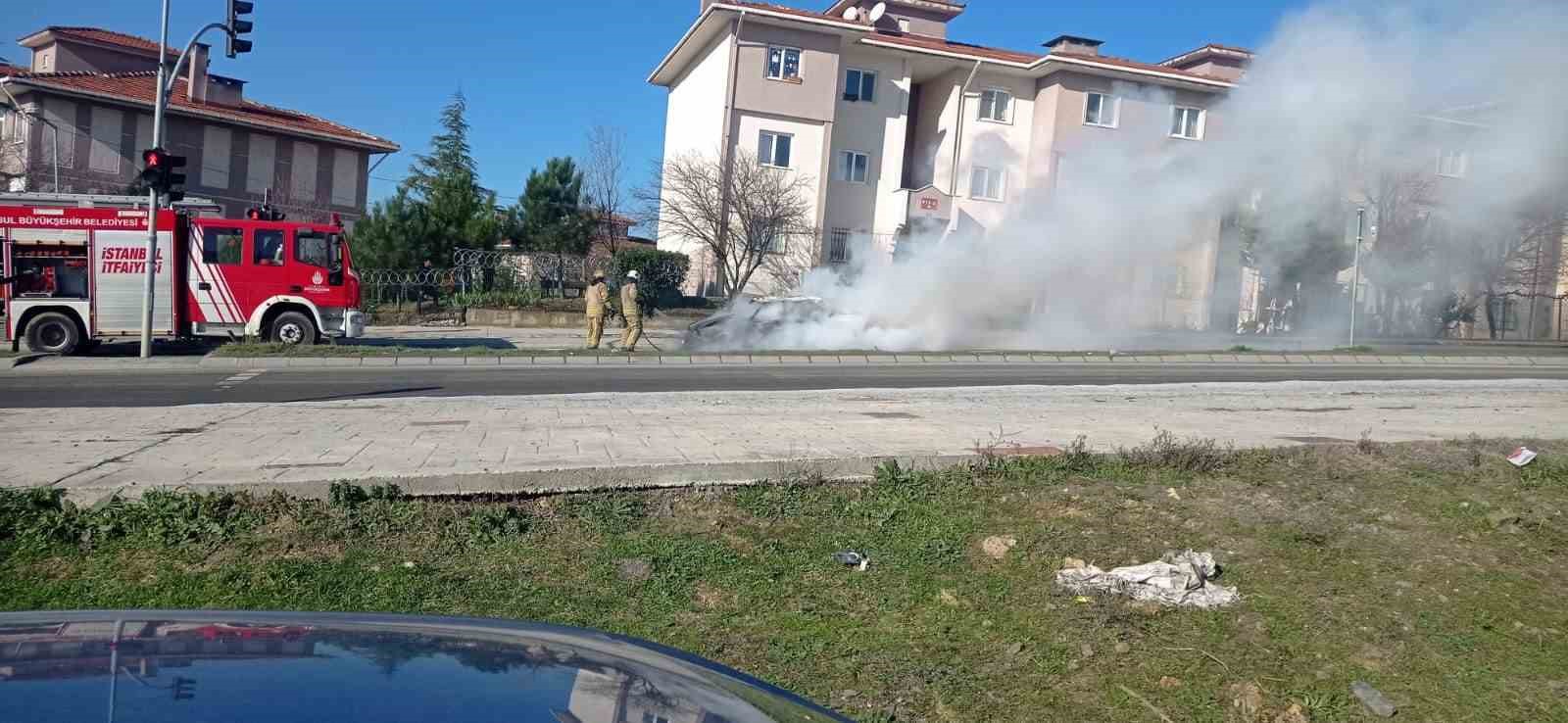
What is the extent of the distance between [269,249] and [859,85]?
2433 cm

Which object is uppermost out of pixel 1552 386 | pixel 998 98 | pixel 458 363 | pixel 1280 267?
pixel 998 98

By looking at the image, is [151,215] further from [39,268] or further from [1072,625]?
[1072,625]

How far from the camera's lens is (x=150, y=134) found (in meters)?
43.3

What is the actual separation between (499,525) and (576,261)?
28.8 meters

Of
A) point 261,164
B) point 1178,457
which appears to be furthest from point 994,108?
point 1178,457

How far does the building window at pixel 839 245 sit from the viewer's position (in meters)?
40.6

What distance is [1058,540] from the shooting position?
634 centimetres

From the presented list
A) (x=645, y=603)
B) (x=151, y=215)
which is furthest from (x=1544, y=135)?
(x=151, y=215)

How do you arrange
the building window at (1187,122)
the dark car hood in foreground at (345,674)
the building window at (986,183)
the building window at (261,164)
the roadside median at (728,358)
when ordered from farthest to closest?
the building window at (261,164) < the building window at (986,183) < the building window at (1187,122) < the roadside median at (728,358) < the dark car hood in foreground at (345,674)

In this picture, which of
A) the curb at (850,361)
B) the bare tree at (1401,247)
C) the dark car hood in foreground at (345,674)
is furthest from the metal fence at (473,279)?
the dark car hood in foreground at (345,674)

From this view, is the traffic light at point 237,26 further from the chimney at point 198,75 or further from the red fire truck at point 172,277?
the chimney at point 198,75

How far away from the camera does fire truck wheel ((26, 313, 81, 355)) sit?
67.6ft

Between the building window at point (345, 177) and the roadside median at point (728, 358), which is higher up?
the building window at point (345, 177)

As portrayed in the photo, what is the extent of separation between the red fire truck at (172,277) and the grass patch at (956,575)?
1646 cm
